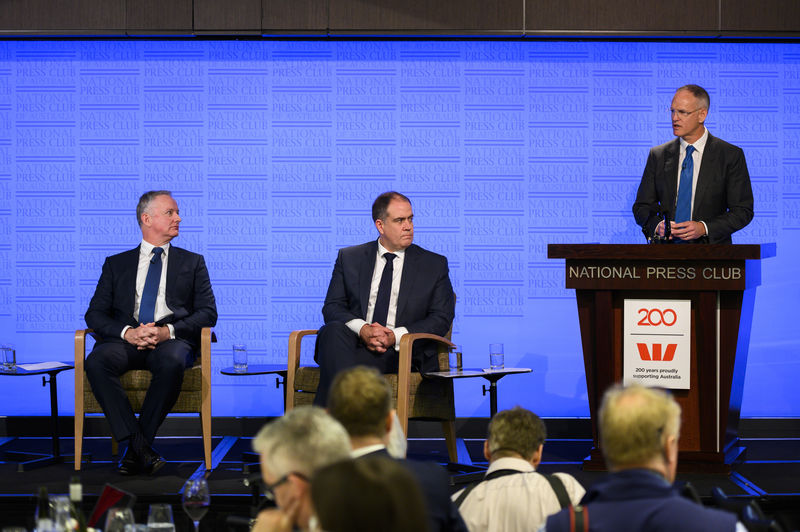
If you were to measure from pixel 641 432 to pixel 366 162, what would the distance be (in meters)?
4.43

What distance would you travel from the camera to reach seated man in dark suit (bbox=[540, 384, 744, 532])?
79.7 inches

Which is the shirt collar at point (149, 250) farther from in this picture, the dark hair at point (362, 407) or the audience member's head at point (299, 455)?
the audience member's head at point (299, 455)

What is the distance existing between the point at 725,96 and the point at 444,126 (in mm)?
1782

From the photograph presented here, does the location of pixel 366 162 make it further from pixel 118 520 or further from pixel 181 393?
pixel 118 520

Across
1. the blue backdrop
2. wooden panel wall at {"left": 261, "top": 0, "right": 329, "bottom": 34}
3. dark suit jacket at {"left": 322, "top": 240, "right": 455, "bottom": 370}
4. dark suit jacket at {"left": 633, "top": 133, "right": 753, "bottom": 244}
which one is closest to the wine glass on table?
dark suit jacket at {"left": 322, "top": 240, "right": 455, "bottom": 370}

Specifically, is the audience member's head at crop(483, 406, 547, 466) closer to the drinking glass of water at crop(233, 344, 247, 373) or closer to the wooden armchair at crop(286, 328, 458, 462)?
the wooden armchair at crop(286, 328, 458, 462)

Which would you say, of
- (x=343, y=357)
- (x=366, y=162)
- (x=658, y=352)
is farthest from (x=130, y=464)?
(x=658, y=352)

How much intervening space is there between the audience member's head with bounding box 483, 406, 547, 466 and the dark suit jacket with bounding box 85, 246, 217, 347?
2.77 metres

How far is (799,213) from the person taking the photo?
20.7 ft

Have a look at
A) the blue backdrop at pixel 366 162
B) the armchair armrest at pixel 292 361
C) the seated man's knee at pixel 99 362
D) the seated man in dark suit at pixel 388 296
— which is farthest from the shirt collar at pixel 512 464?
the blue backdrop at pixel 366 162

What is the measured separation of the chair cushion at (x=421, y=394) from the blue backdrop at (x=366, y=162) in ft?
4.54

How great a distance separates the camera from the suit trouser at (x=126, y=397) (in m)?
4.88

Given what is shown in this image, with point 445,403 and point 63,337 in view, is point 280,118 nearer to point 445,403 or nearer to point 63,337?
point 63,337

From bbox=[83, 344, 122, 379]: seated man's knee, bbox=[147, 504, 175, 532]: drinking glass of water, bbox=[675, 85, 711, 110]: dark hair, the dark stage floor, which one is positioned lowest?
the dark stage floor
